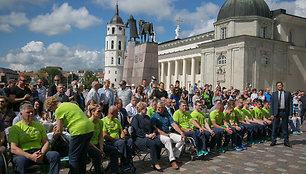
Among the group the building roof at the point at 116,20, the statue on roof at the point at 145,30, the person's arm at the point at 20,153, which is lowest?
the person's arm at the point at 20,153

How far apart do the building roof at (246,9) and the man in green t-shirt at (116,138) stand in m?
36.6

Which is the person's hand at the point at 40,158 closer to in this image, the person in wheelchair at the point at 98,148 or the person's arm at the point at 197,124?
the person in wheelchair at the point at 98,148

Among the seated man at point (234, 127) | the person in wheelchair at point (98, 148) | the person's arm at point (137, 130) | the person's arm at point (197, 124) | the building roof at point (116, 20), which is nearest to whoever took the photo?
the person in wheelchair at point (98, 148)

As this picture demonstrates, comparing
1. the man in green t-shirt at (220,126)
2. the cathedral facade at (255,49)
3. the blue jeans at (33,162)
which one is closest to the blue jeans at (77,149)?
the blue jeans at (33,162)

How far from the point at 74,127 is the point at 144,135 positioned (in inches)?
95.6

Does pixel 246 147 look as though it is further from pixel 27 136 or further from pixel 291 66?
pixel 291 66

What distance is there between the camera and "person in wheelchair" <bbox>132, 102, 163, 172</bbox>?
20.9ft

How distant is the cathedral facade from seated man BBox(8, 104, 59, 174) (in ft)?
108

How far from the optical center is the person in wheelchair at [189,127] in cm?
732

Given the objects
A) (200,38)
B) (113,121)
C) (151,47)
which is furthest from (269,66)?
(113,121)

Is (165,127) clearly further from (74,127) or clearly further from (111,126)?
(74,127)

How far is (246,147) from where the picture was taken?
8.77 meters

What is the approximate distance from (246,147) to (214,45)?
3223 centimetres

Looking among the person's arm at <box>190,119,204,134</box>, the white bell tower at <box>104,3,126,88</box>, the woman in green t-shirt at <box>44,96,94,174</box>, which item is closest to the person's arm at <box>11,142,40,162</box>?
the woman in green t-shirt at <box>44,96,94,174</box>
